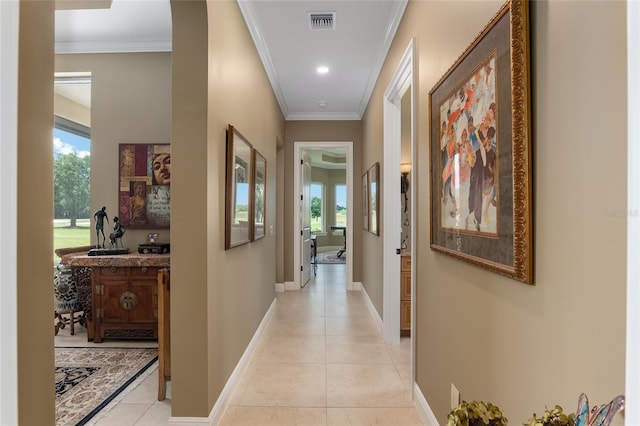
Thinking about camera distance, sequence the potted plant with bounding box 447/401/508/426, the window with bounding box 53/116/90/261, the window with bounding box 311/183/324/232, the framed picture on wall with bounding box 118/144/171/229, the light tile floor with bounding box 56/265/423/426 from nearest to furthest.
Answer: the potted plant with bounding box 447/401/508/426, the light tile floor with bounding box 56/265/423/426, the framed picture on wall with bounding box 118/144/171/229, the window with bounding box 53/116/90/261, the window with bounding box 311/183/324/232

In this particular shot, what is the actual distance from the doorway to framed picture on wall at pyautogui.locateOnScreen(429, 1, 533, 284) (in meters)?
4.02

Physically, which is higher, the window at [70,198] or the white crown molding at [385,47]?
the white crown molding at [385,47]

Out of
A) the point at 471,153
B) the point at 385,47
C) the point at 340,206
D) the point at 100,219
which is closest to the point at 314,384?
the point at 471,153

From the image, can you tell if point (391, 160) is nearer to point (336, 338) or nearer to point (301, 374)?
point (336, 338)

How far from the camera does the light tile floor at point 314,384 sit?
2.12 meters

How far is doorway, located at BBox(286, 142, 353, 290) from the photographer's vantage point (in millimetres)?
5711

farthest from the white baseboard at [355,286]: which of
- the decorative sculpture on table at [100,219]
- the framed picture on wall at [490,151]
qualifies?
the framed picture on wall at [490,151]

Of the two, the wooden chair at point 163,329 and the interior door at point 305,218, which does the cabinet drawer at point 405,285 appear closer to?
the wooden chair at point 163,329

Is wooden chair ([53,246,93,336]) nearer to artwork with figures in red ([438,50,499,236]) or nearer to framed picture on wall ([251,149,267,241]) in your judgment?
framed picture on wall ([251,149,267,241])

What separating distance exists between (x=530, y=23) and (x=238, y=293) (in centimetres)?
237

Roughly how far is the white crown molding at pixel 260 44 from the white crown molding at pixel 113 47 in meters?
1.06

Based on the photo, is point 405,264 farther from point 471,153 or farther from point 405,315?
point 471,153

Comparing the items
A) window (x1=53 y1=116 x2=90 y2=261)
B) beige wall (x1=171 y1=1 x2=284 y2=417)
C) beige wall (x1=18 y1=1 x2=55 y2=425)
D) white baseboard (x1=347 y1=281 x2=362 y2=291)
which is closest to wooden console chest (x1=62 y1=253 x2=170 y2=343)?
window (x1=53 y1=116 x2=90 y2=261)

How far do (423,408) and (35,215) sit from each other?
2.19 metres
